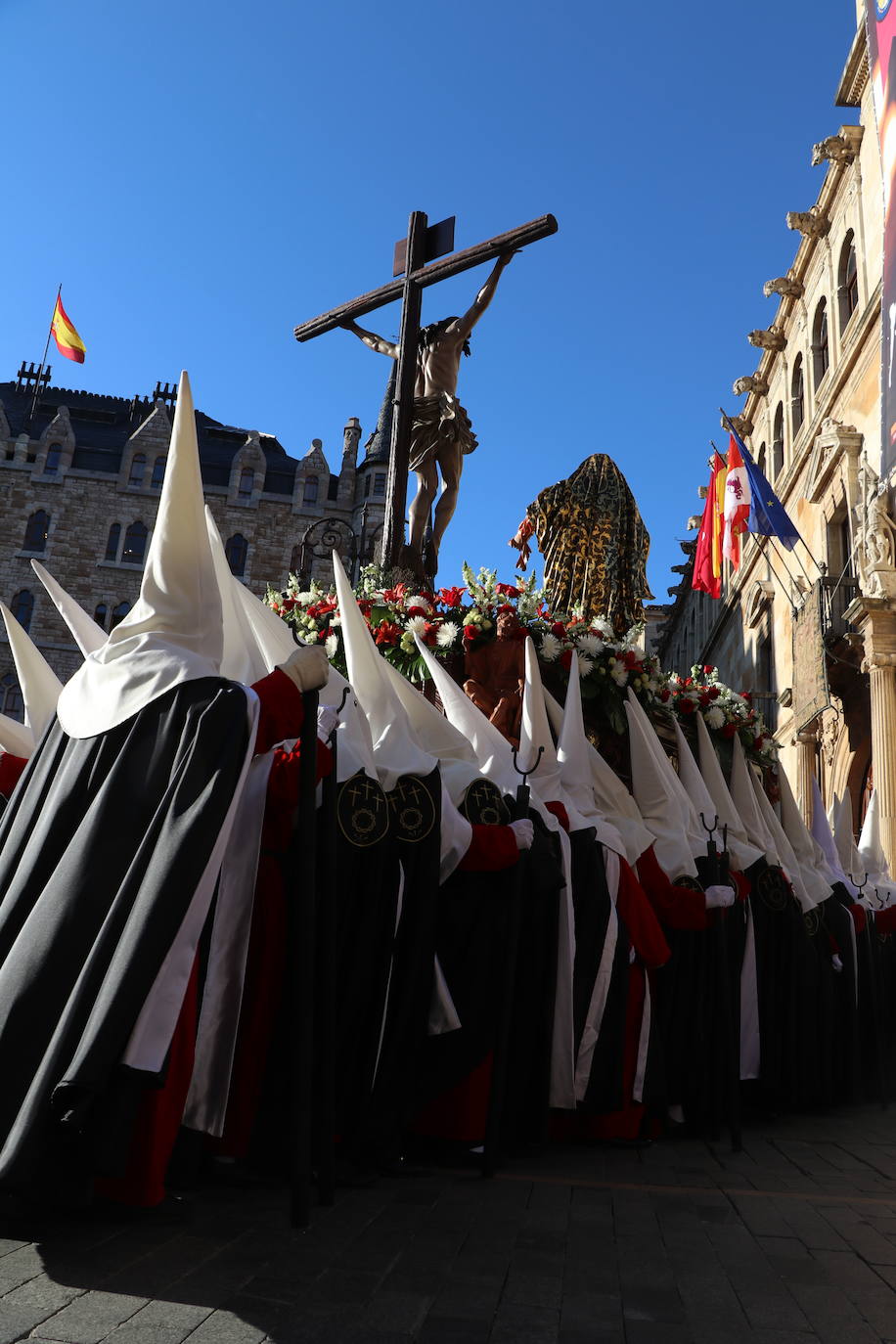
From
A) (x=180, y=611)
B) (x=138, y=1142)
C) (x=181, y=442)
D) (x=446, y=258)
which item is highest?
(x=446, y=258)

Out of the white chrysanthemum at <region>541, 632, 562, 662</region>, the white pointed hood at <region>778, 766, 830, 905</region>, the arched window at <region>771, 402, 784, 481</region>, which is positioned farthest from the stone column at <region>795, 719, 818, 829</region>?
the white chrysanthemum at <region>541, 632, 562, 662</region>

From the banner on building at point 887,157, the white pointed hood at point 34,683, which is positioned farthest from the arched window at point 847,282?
the white pointed hood at point 34,683

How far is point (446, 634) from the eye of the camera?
7305 mm

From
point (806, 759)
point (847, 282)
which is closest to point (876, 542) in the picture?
point (806, 759)

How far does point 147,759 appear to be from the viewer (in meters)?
3.60

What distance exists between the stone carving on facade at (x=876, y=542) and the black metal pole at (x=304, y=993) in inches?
592

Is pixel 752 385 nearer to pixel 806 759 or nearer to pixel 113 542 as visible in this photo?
pixel 806 759

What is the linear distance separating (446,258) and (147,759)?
644cm

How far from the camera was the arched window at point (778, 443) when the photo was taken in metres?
26.4

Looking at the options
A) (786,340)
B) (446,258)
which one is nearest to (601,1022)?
(446,258)

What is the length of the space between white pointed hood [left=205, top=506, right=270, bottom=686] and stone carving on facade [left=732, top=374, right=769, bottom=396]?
83.3ft

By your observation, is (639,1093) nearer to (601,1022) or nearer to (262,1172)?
(601,1022)

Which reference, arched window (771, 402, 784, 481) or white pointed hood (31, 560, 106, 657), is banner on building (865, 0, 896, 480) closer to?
arched window (771, 402, 784, 481)

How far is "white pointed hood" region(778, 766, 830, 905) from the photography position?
842cm
